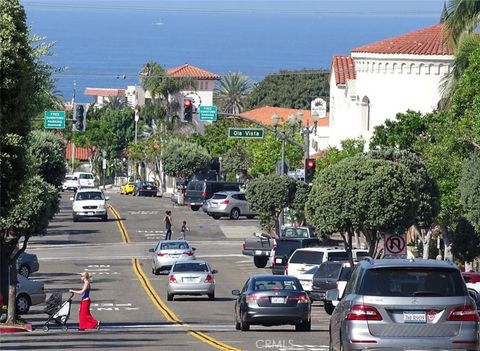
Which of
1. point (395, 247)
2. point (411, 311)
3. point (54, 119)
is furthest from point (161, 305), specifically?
point (54, 119)

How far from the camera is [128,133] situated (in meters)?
146

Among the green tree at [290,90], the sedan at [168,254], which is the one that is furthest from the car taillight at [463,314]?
the green tree at [290,90]

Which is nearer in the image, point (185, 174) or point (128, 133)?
point (185, 174)

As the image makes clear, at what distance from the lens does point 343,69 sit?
82625mm

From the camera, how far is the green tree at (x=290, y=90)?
6117 inches

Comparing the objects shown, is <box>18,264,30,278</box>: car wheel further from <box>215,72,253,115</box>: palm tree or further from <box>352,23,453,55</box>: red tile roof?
<box>215,72,253,115</box>: palm tree

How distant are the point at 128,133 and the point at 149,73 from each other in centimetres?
2039

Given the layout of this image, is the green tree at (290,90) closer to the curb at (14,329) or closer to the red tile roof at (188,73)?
the red tile roof at (188,73)

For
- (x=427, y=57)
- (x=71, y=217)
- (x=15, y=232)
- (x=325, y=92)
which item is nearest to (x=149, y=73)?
(x=325, y=92)

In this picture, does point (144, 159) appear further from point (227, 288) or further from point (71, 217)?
point (227, 288)

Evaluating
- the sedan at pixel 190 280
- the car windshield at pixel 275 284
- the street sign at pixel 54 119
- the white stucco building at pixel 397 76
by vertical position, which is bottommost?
the sedan at pixel 190 280

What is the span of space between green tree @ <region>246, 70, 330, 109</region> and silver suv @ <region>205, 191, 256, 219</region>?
245 feet

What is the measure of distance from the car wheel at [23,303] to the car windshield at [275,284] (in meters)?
10.1

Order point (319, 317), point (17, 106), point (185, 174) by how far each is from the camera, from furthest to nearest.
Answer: point (185, 174), point (319, 317), point (17, 106)
